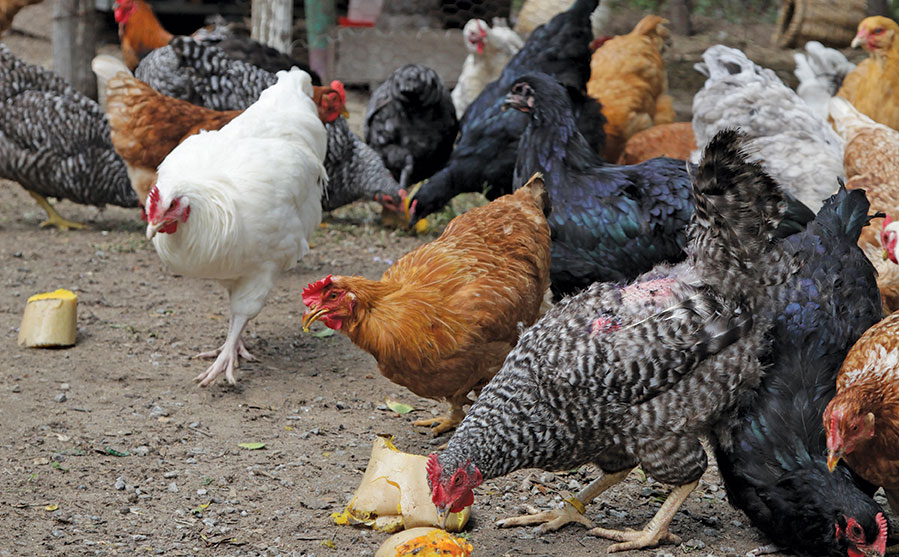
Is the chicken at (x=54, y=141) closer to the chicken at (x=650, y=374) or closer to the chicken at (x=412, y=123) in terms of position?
Result: the chicken at (x=412, y=123)

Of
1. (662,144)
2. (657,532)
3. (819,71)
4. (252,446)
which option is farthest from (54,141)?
(819,71)

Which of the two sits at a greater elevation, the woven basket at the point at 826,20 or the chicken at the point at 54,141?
the woven basket at the point at 826,20

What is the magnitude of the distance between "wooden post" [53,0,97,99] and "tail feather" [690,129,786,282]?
6.62m

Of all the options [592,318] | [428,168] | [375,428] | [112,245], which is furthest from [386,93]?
[592,318]

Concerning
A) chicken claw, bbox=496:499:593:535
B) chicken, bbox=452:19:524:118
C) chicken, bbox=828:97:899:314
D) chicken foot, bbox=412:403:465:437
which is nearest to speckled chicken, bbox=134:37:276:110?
chicken, bbox=452:19:524:118

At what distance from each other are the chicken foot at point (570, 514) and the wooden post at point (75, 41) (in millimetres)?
6584

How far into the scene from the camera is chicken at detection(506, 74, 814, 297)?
181 inches

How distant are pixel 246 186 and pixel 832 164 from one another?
354 cm

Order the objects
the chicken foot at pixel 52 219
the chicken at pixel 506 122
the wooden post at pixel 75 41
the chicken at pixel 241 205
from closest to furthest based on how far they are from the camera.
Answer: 1. the chicken at pixel 241 205
2. the chicken at pixel 506 122
3. the chicken foot at pixel 52 219
4. the wooden post at pixel 75 41

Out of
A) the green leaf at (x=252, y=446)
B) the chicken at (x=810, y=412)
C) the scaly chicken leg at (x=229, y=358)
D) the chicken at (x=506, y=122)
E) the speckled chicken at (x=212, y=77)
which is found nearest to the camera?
the chicken at (x=810, y=412)

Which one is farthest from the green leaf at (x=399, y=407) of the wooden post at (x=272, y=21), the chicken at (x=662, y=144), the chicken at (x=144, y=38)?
the wooden post at (x=272, y=21)

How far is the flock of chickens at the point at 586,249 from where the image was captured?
305 centimetres

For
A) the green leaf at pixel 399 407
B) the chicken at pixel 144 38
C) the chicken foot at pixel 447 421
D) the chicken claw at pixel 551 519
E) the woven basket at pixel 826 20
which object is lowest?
the green leaf at pixel 399 407

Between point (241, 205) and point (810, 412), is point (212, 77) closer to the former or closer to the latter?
point (241, 205)
